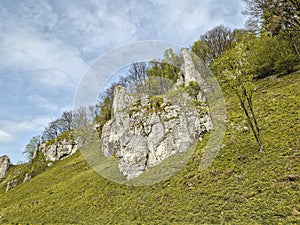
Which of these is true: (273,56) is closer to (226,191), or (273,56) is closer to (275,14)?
(275,14)

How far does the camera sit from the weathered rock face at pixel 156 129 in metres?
21.1

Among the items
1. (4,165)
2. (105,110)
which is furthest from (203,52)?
(4,165)

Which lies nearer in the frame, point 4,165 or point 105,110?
point 105,110

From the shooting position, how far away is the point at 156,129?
22547 mm

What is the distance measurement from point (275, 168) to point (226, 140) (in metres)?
7.04

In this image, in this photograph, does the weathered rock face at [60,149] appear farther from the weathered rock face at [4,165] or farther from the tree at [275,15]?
the tree at [275,15]

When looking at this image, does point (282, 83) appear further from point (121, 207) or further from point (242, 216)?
point (121, 207)

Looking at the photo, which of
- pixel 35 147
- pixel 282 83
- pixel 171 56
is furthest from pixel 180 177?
pixel 35 147

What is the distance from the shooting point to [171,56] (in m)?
39.8

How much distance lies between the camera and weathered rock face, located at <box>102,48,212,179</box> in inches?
832

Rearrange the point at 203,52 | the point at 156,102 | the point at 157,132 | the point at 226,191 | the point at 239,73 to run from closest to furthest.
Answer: the point at 226,191 < the point at 239,73 < the point at 157,132 < the point at 156,102 < the point at 203,52

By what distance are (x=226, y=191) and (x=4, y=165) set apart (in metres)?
84.3

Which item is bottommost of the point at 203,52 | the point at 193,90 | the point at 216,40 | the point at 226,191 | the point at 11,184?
the point at 226,191

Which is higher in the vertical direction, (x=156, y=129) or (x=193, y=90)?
(x=193, y=90)
